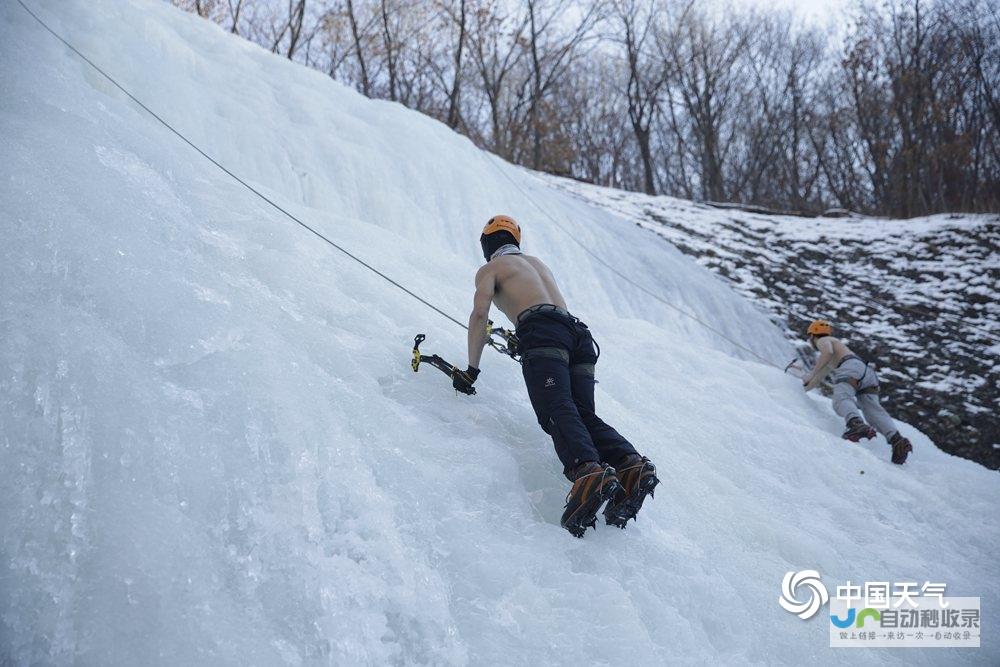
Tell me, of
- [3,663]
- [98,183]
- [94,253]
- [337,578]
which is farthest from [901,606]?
[98,183]

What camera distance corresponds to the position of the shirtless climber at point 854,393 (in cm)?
448

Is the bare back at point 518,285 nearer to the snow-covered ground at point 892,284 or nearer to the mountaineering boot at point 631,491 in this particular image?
the mountaineering boot at point 631,491

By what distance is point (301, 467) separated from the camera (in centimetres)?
186

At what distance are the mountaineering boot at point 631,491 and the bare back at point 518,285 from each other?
735mm

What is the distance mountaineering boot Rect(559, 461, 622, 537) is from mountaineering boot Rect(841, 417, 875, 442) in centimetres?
323

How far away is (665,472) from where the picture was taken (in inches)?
116

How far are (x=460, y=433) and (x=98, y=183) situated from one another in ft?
6.22

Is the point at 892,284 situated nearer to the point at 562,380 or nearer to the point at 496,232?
the point at 496,232

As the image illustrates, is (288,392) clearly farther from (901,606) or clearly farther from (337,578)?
(901,606)

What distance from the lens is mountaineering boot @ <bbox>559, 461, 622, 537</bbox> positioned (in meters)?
2.01

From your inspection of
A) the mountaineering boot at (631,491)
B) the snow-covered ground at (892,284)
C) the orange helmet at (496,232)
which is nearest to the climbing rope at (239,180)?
the orange helmet at (496,232)

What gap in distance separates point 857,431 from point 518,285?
3.22 metres

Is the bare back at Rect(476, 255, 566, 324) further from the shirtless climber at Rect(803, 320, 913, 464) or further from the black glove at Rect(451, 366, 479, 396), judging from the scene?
the shirtless climber at Rect(803, 320, 913, 464)

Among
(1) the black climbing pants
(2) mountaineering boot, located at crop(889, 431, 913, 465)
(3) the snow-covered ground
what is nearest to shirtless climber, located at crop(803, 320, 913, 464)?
(2) mountaineering boot, located at crop(889, 431, 913, 465)
